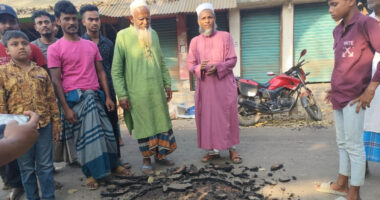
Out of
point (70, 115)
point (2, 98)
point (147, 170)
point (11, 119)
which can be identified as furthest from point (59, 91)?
point (11, 119)

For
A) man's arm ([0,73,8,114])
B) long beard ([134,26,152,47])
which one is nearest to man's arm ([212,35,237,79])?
long beard ([134,26,152,47])

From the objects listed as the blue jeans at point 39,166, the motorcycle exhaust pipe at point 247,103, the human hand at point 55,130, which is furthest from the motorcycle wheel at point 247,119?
the blue jeans at point 39,166

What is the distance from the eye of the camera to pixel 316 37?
899cm

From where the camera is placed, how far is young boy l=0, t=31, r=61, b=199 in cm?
249

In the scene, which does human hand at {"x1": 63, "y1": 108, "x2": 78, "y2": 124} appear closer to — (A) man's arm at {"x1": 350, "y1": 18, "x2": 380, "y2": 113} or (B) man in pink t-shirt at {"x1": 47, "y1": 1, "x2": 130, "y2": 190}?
(B) man in pink t-shirt at {"x1": 47, "y1": 1, "x2": 130, "y2": 190}

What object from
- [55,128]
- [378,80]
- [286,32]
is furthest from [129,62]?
[286,32]

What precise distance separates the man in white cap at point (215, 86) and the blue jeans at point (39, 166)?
195 cm

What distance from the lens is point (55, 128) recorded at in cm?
277

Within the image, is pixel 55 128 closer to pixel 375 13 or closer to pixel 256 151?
pixel 256 151

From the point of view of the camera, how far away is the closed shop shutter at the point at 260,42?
9.05 meters

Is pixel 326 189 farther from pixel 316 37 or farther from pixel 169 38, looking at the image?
pixel 169 38

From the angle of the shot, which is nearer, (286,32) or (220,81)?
(220,81)

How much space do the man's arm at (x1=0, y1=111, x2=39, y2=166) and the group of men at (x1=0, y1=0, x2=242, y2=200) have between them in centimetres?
148

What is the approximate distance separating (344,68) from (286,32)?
23.3 ft
